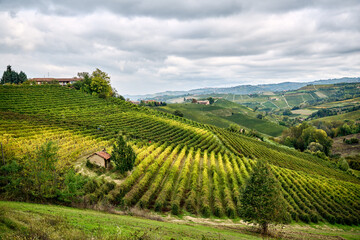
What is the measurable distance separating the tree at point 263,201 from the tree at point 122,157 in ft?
58.1

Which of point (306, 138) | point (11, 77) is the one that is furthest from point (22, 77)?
point (306, 138)

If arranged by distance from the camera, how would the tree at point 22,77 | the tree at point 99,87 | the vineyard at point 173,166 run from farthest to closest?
the tree at point 22,77 < the tree at point 99,87 < the vineyard at point 173,166

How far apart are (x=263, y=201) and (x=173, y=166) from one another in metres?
18.4

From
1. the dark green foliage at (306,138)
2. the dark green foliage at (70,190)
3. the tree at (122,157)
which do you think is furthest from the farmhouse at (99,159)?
the dark green foliage at (306,138)

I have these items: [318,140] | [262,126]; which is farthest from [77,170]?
[262,126]

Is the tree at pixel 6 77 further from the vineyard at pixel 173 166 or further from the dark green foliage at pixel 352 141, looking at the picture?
the dark green foliage at pixel 352 141

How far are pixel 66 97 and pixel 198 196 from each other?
73158 millimetres

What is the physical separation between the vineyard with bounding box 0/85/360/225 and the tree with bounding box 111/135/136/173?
153 centimetres

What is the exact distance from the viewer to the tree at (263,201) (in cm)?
2023

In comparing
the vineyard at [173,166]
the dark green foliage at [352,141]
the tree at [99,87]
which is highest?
the tree at [99,87]

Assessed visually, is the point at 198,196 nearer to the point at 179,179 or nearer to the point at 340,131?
the point at 179,179

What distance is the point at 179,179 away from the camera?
33.0 metres

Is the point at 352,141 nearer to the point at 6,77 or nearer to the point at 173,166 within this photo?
the point at 173,166

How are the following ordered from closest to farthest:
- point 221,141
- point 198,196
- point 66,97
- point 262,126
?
point 198,196, point 221,141, point 66,97, point 262,126
